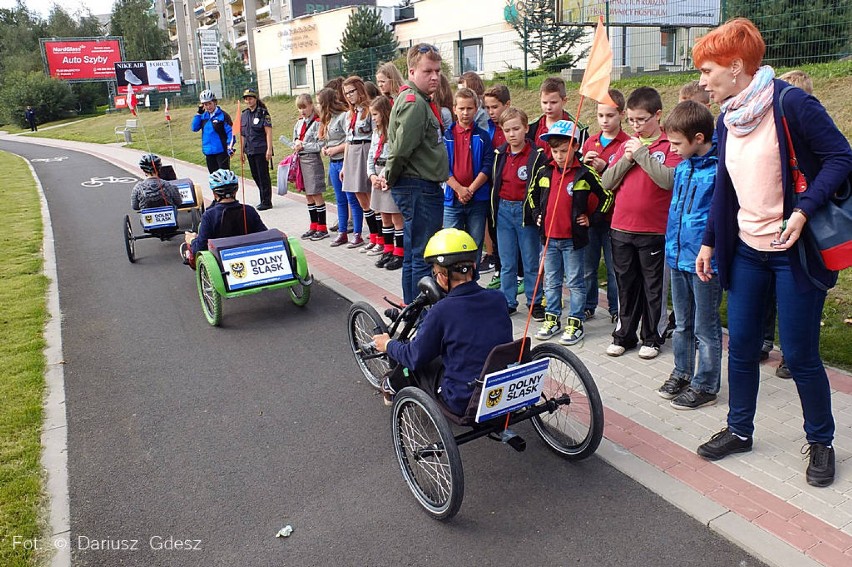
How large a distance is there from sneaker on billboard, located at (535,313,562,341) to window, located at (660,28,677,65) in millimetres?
13593

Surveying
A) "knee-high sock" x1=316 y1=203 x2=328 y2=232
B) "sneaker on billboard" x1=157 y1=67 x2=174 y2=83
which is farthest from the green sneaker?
"sneaker on billboard" x1=157 y1=67 x2=174 y2=83

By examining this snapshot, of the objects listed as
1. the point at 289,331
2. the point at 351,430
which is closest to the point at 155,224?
the point at 289,331

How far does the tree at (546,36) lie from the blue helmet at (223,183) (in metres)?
13.2

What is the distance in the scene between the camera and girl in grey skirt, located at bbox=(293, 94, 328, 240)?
9.97 m

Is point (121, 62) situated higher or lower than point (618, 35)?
higher

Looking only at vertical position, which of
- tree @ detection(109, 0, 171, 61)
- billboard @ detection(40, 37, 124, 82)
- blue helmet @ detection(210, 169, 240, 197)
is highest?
tree @ detection(109, 0, 171, 61)

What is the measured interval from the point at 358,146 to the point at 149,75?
186ft

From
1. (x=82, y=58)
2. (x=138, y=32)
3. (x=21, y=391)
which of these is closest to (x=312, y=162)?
(x=21, y=391)

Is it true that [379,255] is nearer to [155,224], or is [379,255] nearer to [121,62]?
[155,224]

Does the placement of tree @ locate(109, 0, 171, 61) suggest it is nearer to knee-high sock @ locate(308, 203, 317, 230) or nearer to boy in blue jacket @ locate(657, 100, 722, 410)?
knee-high sock @ locate(308, 203, 317, 230)

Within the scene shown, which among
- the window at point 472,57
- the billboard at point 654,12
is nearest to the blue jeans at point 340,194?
the billboard at point 654,12

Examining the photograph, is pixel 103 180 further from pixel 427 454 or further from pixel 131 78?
pixel 131 78

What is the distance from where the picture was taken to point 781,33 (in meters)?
13.0

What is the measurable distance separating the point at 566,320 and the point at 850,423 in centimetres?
251
